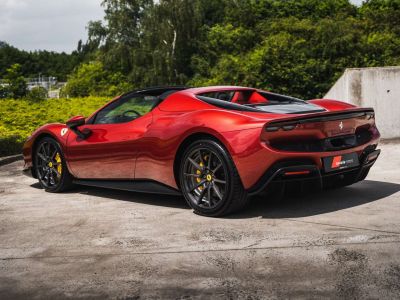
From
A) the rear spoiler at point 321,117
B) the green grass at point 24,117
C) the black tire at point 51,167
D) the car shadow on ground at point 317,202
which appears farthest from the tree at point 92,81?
the rear spoiler at point 321,117

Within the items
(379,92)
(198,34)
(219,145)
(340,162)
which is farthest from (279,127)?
(198,34)

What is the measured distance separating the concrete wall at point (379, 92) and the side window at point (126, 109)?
19.9 feet

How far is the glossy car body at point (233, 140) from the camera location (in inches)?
191

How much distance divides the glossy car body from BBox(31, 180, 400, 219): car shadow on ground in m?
0.26

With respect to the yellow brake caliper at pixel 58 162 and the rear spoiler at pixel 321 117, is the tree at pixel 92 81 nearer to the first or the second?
the yellow brake caliper at pixel 58 162

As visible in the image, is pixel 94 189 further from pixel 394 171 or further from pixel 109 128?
pixel 394 171

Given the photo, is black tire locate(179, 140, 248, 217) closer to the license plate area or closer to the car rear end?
the car rear end

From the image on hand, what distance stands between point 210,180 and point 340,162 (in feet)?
3.81

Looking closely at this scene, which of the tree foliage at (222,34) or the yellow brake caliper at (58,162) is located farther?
the tree foliage at (222,34)

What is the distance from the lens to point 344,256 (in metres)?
3.79

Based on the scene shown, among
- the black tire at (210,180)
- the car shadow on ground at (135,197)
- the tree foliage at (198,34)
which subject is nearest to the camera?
the black tire at (210,180)

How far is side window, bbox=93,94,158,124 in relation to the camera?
6098mm

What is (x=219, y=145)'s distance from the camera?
5051mm

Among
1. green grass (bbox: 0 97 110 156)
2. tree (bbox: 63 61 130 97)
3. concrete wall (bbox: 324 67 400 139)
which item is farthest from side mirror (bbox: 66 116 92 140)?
tree (bbox: 63 61 130 97)
